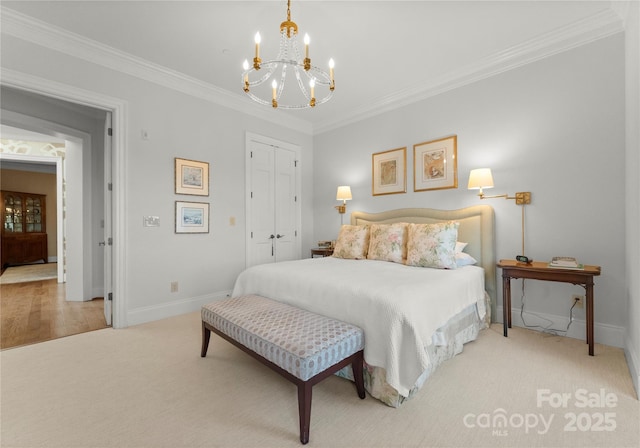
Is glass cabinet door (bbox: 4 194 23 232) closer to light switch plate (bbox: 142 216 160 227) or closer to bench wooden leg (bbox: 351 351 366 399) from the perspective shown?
light switch plate (bbox: 142 216 160 227)

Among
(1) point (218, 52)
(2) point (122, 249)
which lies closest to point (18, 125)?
(2) point (122, 249)

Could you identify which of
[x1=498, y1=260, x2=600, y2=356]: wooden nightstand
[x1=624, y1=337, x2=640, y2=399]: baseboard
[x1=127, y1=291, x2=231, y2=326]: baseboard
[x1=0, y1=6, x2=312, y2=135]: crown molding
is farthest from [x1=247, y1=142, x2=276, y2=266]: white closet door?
[x1=624, y1=337, x2=640, y2=399]: baseboard

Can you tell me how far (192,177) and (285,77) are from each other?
5.91 feet

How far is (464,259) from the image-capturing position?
308cm

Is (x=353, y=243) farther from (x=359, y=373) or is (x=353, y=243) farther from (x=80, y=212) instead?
(x=80, y=212)

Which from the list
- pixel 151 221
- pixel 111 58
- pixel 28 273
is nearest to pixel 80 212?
pixel 151 221

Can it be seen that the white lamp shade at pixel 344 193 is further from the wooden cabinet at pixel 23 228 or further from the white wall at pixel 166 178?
the wooden cabinet at pixel 23 228

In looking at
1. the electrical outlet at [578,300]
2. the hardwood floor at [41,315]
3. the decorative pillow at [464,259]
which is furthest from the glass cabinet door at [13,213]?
the electrical outlet at [578,300]

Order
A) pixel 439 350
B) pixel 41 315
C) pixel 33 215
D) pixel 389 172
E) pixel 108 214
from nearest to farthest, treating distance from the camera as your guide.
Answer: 1. pixel 439 350
2. pixel 108 214
3. pixel 41 315
4. pixel 389 172
5. pixel 33 215

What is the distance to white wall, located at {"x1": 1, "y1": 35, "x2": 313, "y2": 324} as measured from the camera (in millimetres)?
2949

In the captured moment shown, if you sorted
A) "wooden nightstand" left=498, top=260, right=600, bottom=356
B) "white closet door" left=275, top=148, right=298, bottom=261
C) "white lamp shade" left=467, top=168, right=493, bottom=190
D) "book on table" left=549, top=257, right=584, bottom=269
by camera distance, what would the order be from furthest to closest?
"white closet door" left=275, top=148, right=298, bottom=261, "white lamp shade" left=467, top=168, right=493, bottom=190, "book on table" left=549, top=257, right=584, bottom=269, "wooden nightstand" left=498, top=260, right=600, bottom=356

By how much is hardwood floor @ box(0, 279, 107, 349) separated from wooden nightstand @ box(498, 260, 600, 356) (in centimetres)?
438

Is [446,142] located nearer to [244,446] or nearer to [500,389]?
[500,389]

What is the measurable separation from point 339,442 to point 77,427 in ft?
4.82
